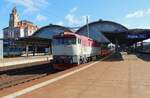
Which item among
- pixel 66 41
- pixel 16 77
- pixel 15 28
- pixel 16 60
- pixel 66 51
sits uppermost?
pixel 15 28

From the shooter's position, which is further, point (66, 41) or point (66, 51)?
point (66, 41)

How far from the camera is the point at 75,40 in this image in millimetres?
26609

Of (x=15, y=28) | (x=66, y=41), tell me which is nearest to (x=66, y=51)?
(x=66, y=41)

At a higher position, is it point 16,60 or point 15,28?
point 15,28

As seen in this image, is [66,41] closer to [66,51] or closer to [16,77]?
[66,51]

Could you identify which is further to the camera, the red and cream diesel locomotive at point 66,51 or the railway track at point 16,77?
the red and cream diesel locomotive at point 66,51

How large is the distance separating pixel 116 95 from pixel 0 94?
3.90 meters

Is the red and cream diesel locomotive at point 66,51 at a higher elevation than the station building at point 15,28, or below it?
below

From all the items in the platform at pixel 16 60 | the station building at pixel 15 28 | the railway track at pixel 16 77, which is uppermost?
the station building at pixel 15 28

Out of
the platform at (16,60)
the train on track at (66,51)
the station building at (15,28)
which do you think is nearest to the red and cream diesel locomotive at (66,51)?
the train on track at (66,51)

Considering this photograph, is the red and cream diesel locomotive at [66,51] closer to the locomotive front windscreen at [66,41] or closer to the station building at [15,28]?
the locomotive front windscreen at [66,41]

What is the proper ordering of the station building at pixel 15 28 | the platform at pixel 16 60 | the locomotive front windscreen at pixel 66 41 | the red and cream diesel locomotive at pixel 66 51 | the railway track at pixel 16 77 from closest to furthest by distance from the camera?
1. the railway track at pixel 16 77
2. the red and cream diesel locomotive at pixel 66 51
3. the locomotive front windscreen at pixel 66 41
4. the platform at pixel 16 60
5. the station building at pixel 15 28

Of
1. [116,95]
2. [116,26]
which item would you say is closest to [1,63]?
[116,95]

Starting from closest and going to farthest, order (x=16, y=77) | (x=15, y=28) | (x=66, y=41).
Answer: (x=16, y=77) → (x=66, y=41) → (x=15, y=28)
